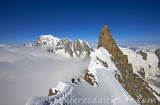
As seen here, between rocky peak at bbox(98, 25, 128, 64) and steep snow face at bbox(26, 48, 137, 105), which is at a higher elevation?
rocky peak at bbox(98, 25, 128, 64)

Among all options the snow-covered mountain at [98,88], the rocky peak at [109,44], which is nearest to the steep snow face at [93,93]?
the snow-covered mountain at [98,88]

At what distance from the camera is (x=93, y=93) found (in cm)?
4312

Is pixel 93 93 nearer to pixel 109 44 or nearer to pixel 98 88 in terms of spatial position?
pixel 98 88

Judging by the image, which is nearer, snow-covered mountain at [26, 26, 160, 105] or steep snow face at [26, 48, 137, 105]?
steep snow face at [26, 48, 137, 105]

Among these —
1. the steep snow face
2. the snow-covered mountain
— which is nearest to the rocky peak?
the snow-covered mountain

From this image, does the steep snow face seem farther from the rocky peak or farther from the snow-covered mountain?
the rocky peak

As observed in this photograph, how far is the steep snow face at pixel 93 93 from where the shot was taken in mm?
26922

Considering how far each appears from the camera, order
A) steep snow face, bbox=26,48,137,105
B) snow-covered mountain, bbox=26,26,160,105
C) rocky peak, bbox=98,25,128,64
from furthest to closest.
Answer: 1. rocky peak, bbox=98,25,128,64
2. snow-covered mountain, bbox=26,26,160,105
3. steep snow face, bbox=26,48,137,105

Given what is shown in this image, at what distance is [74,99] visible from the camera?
31.3 m

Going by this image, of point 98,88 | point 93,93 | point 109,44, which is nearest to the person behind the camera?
point 93,93

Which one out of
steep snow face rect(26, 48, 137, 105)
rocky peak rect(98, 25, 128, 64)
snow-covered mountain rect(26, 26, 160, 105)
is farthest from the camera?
rocky peak rect(98, 25, 128, 64)

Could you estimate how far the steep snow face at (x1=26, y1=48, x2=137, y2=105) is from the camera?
88.3ft

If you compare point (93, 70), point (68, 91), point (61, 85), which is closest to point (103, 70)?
point (93, 70)

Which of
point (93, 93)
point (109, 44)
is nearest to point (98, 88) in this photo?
point (93, 93)
